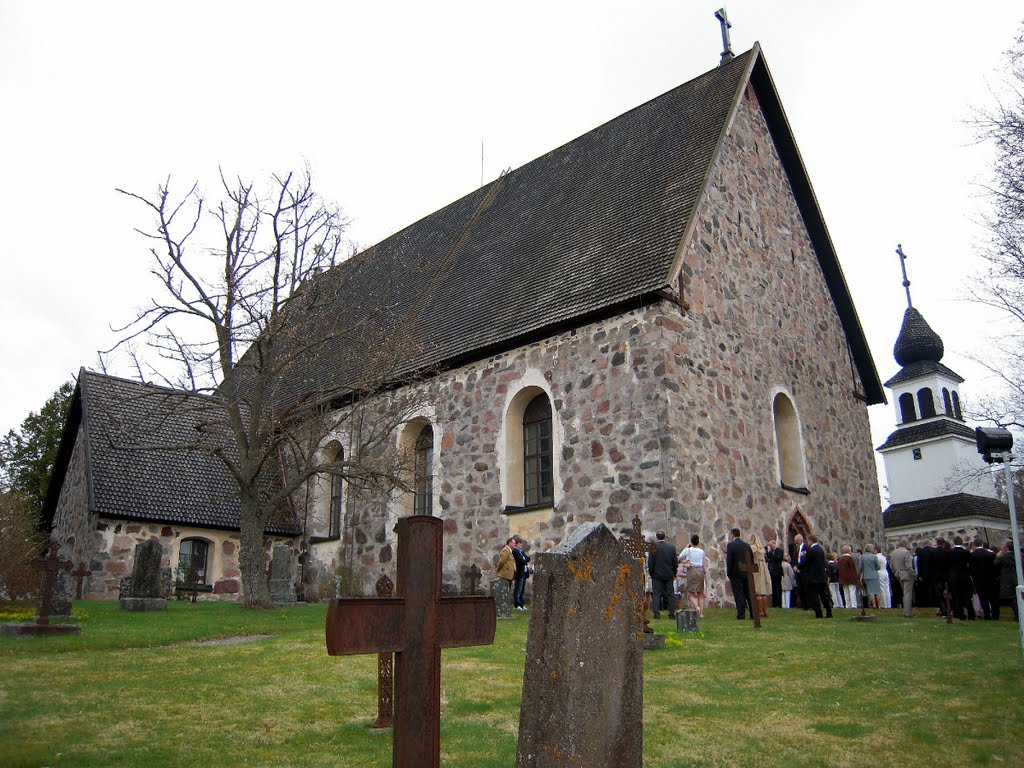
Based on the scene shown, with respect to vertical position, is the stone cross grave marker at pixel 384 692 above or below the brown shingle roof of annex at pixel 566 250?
below

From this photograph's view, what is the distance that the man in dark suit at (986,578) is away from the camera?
13.5m

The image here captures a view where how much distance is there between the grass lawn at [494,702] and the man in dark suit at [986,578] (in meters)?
3.10

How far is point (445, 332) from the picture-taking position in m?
18.1

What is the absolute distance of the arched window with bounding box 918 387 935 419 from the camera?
123 ft

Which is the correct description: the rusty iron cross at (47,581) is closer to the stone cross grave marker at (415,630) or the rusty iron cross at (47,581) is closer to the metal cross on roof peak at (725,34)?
the stone cross grave marker at (415,630)

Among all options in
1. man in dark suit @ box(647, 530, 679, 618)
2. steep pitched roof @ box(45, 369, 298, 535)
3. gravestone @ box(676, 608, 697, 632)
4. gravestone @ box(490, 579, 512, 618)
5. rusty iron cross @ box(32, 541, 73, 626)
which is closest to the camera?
gravestone @ box(676, 608, 697, 632)

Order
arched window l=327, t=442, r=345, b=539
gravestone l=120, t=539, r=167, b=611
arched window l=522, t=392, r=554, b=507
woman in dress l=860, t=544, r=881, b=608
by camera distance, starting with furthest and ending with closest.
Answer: arched window l=327, t=442, r=345, b=539 → arched window l=522, t=392, r=554, b=507 → woman in dress l=860, t=544, r=881, b=608 → gravestone l=120, t=539, r=167, b=611

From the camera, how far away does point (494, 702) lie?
22.5ft

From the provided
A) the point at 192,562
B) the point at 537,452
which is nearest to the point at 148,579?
the point at 192,562

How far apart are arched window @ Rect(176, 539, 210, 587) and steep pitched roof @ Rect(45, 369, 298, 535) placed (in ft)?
2.19

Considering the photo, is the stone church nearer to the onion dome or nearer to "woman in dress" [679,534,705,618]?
"woman in dress" [679,534,705,618]

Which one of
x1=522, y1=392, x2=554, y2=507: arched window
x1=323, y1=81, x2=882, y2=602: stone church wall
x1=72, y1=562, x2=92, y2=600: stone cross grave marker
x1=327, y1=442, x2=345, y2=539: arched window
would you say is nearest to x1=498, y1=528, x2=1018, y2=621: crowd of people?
x1=323, y1=81, x2=882, y2=602: stone church wall

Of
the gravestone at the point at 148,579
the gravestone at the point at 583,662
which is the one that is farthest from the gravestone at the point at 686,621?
the gravestone at the point at 148,579

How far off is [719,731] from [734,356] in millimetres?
10624
